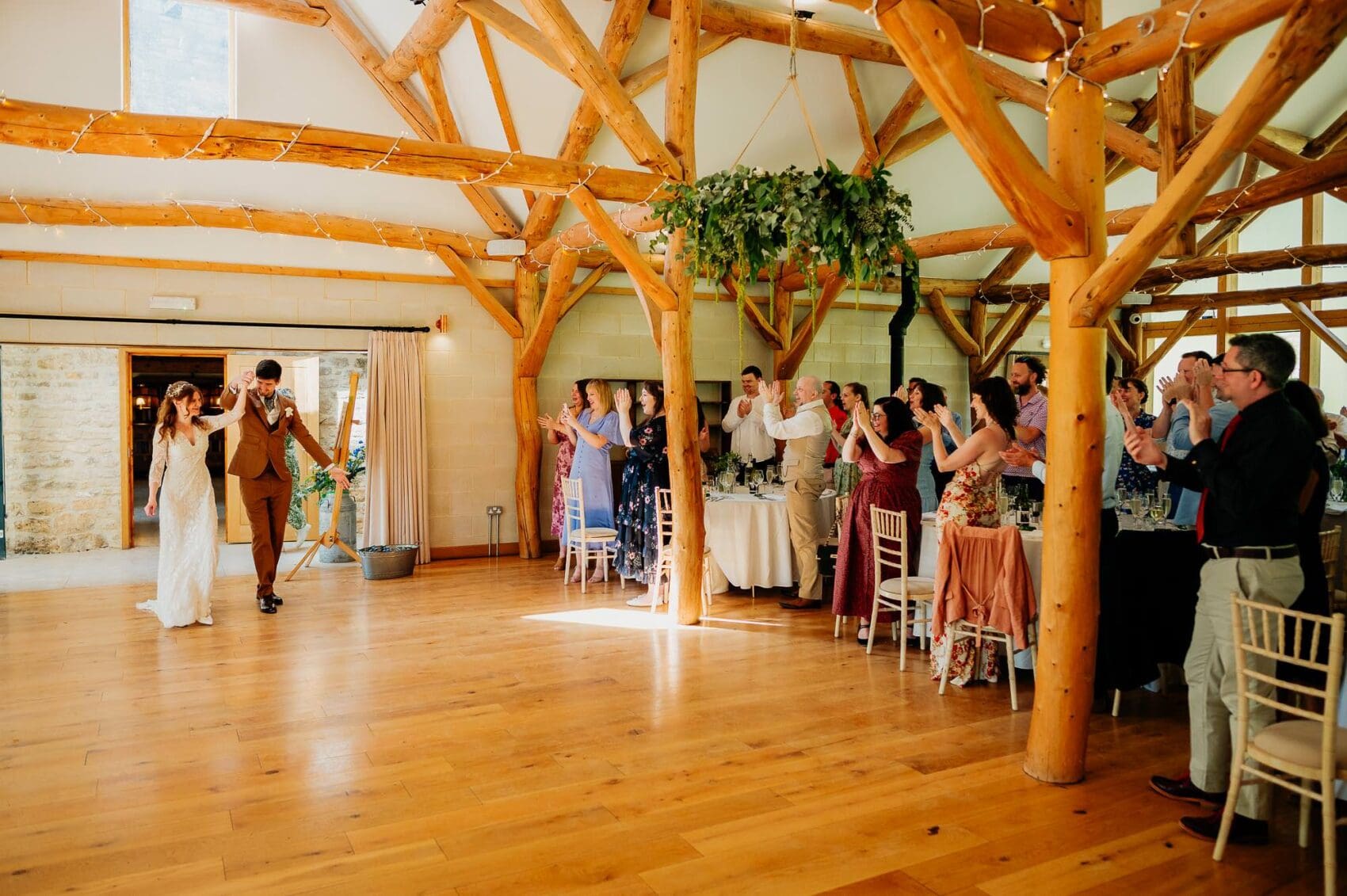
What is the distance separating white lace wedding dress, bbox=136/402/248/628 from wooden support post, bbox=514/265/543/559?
3592 mm

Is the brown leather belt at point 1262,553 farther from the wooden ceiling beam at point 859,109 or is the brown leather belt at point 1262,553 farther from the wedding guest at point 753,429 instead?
the wooden ceiling beam at point 859,109

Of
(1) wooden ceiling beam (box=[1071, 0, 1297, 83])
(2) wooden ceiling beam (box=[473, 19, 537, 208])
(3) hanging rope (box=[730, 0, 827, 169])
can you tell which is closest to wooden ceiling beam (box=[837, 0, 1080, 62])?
(1) wooden ceiling beam (box=[1071, 0, 1297, 83])

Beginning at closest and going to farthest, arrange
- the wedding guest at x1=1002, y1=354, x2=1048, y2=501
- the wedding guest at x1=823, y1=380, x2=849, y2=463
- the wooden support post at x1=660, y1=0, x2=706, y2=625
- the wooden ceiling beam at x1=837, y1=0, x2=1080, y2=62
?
the wooden ceiling beam at x1=837, y1=0, x2=1080, y2=62, the wooden support post at x1=660, y1=0, x2=706, y2=625, the wedding guest at x1=1002, y1=354, x2=1048, y2=501, the wedding guest at x1=823, y1=380, x2=849, y2=463

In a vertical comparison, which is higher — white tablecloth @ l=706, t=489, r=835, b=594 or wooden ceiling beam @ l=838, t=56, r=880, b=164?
wooden ceiling beam @ l=838, t=56, r=880, b=164

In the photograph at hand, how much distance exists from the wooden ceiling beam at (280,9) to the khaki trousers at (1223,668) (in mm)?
8093

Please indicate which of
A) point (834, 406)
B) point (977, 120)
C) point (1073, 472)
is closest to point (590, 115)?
point (834, 406)

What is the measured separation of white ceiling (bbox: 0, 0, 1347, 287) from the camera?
7477 millimetres

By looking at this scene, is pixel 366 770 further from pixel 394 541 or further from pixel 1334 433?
pixel 1334 433

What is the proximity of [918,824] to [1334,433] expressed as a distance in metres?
5.87

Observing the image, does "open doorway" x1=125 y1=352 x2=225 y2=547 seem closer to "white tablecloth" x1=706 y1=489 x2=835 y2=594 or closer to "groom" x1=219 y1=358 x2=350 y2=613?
"groom" x1=219 y1=358 x2=350 y2=613

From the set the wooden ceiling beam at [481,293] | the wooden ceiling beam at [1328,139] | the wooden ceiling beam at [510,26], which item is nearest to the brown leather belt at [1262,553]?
the wooden ceiling beam at [510,26]

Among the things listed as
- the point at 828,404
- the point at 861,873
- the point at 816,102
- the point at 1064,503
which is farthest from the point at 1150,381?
the point at 861,873

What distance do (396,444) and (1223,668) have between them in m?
7.61

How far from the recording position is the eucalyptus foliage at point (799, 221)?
416 centimetres
